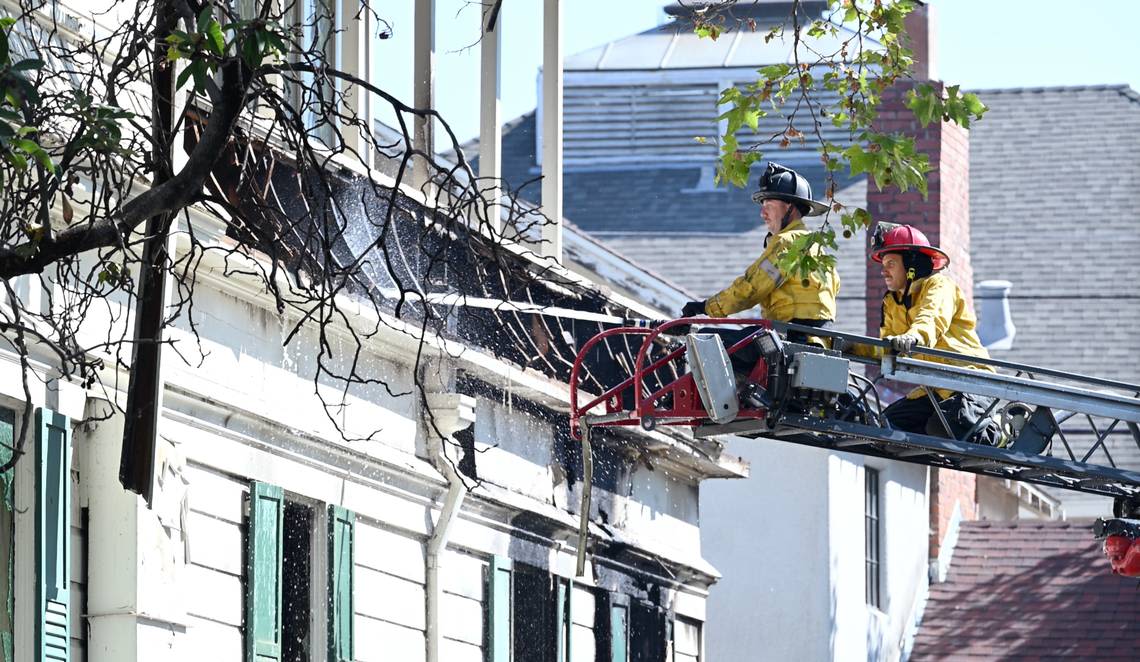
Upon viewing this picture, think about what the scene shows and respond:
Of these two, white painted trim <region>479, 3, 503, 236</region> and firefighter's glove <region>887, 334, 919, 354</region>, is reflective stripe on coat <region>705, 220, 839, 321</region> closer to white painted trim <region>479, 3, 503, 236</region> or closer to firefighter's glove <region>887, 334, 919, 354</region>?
firefighter's glove <region>887, 334, 919, 354</region>

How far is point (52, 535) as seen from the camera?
31.8 ft

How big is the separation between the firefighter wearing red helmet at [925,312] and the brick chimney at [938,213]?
43.9 feet

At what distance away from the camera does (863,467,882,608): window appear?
23.8 meters

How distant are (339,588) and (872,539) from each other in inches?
489

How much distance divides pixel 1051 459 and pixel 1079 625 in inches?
484

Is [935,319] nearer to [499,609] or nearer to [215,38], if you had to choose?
[499,609]

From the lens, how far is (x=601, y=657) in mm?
16031

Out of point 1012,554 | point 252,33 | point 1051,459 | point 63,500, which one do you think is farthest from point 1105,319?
point 252,33

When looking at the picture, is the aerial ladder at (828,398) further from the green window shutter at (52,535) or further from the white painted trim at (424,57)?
the green window shutter at (52,535)

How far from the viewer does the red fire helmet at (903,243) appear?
12.3 metres

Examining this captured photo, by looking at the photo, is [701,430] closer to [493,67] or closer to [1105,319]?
[493,67]

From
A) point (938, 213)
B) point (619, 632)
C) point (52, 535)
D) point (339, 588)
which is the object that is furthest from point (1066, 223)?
point (52, 535)

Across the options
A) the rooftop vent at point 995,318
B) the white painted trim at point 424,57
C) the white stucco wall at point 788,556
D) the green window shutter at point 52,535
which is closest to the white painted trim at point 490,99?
the white painted trim at point 424,57

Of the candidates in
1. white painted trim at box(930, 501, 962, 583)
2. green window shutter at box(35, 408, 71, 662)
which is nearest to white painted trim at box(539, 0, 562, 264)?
green window shutter at box(35, 408, 71, 662)
